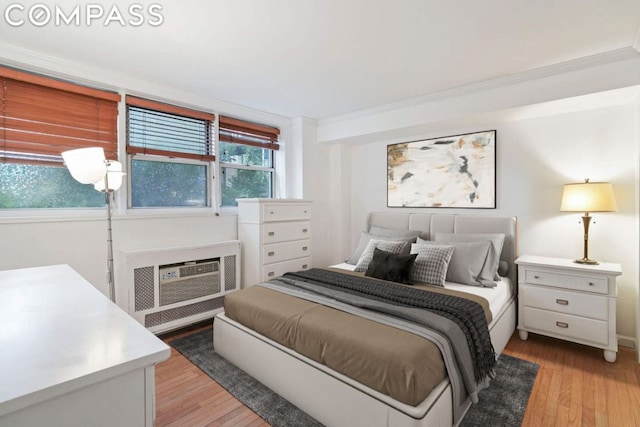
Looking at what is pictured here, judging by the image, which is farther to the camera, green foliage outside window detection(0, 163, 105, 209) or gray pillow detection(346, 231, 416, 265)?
gray pillow detection(346, 231, 416, 265)

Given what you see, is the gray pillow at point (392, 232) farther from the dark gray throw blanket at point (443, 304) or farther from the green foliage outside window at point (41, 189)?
the green foliage outside window at point (41, 189)

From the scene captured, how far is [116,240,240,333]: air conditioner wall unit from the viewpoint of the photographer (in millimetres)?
2598

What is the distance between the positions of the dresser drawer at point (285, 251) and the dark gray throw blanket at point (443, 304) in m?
0.73

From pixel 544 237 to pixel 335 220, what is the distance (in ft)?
7.90

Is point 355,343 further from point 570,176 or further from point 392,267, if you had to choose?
point 570,176

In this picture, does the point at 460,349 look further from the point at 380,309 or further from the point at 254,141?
the point at 254,141

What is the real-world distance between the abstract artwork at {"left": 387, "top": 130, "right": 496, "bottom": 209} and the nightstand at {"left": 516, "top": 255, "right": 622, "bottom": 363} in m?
0.88

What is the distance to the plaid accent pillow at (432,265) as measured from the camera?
8.69ft

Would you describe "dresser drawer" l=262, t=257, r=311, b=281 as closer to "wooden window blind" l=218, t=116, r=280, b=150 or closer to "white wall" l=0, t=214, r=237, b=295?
"white wall" l=0, t=214, r=237, b=295

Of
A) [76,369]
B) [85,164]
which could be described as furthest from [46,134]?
[76,369]

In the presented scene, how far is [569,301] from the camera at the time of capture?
98.9 inches

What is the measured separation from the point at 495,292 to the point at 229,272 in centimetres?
253

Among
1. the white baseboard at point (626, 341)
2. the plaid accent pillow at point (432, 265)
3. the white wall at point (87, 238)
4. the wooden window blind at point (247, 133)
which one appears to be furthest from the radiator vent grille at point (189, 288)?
the white baseboard at point (626, 341)

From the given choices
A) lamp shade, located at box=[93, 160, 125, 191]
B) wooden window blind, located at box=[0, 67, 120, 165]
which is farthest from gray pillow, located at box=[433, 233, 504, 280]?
wooden window blind, located at box=[0, 67, 120, 165]
